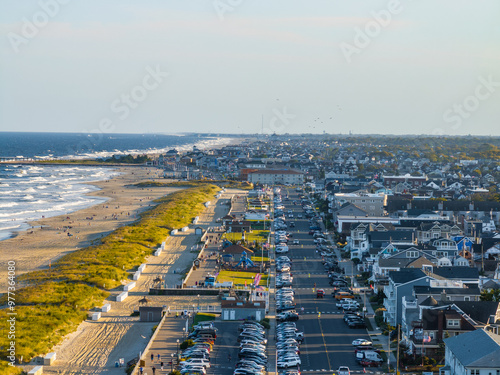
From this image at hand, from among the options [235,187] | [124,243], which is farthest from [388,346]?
[235,187]

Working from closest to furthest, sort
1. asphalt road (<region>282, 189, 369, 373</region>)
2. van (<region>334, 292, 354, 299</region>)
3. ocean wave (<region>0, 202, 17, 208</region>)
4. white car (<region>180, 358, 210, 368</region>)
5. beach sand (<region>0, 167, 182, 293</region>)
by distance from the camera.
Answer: white car (<region>180, 358, 210, 368</region>) → asphalt road (<region>282, 189, 369, 373</region>) → van (<region>334, 292, 354, 299</region>) → beach sand (<region>0, 167, 182, 293</region>) → ocean wave (<region>0, 202, 17, 208</region>)

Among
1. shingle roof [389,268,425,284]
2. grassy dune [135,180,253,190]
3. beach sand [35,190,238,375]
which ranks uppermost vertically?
shingle roof [389,268,425,284]

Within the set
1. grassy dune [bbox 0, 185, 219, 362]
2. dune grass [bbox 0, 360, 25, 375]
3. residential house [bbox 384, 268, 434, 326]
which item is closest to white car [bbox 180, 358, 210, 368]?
dune grass [bbox 0, 360, 25, 375]

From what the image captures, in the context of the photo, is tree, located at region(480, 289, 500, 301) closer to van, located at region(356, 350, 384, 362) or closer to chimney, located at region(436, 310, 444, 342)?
chimney, located at region(436, 310, 444, 342)

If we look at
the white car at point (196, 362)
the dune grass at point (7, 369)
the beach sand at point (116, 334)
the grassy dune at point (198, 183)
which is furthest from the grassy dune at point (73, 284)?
the grassy dune at point (198, 183)

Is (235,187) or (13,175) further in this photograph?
(13,175)

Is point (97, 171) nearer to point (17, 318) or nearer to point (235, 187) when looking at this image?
point (235, 187)

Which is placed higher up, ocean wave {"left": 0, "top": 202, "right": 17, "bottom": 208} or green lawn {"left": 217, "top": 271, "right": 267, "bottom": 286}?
green lawn {"left": 217, "top": 271, "right": 267, "bottom": 286}
